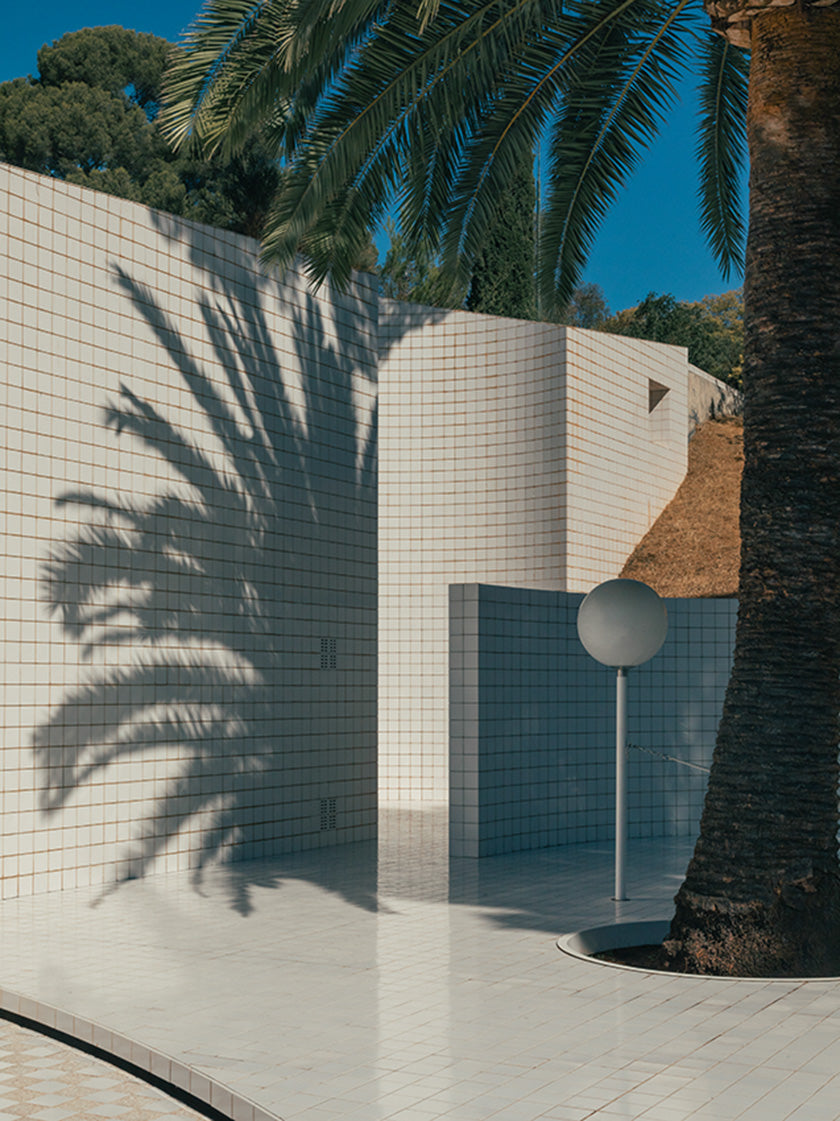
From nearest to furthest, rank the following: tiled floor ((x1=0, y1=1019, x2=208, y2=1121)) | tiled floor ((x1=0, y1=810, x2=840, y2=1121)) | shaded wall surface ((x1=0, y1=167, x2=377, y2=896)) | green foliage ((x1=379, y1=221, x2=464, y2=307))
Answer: tiled floor ((x1=0, y1=810, x2=840, y2=1121)) → tiled floor ((x1=0, y1=1019, x2=208, y2=1121)) → shaded wall surface ((x1=0, y1=167, x2=377, y2=896)) → green foliage ((x1=379, y1=221, x2=464, y2=307))

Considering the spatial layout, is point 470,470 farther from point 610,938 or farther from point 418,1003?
point 418,1003

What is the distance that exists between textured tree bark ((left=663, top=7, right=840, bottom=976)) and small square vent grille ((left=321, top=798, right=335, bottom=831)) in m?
5.50

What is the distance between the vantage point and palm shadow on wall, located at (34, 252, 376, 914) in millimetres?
10141

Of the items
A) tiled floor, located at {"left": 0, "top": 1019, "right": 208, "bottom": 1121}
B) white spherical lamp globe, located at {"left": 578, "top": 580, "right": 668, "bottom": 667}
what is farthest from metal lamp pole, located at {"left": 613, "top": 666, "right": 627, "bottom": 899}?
tiled floor, located at {"left": 0, "top": 1019, "right": 208, "bottom": 1121}

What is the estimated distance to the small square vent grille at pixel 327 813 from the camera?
12.5m

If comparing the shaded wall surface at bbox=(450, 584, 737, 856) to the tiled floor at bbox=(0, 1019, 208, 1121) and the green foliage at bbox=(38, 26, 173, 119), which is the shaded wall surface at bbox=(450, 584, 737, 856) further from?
the green foliage at bbox=(38, 26, 173, 119)

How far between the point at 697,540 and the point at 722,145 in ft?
30.0

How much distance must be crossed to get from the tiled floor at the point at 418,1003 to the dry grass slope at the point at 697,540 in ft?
29.5

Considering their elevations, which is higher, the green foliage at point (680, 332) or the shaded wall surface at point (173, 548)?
the green foliage at point (680, 332)

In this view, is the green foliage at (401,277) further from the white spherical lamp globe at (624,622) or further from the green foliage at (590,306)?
the white spherical lamp globe at (624,622)

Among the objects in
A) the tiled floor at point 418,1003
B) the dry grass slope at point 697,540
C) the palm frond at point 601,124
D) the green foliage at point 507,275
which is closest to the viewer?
the tiled floor at point 418,1003

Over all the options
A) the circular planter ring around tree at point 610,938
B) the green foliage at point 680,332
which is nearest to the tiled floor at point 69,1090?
the circular planter ring around tree at point 610,938

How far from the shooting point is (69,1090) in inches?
214

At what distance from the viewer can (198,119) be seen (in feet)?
31.2
